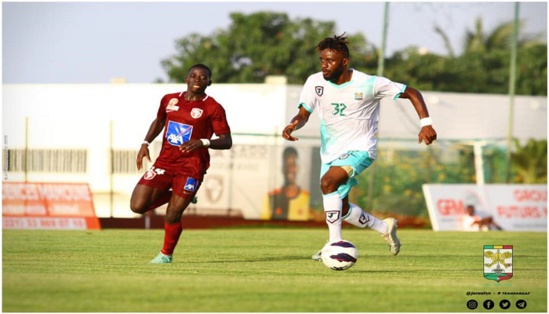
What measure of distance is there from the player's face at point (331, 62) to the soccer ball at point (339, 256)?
201 centimetres

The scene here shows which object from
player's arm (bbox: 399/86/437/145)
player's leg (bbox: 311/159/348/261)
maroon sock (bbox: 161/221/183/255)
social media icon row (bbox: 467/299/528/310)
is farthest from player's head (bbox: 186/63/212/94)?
social media icon row (bbox: 467/299/528/310)

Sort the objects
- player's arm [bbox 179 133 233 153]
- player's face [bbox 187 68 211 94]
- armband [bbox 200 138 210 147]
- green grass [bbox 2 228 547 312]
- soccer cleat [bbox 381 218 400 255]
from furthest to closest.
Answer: soccer cleat [bbox 381 218 400 255], player's face [bbox 187 68 211 94], armband [bbox 200 138 210 147], player's arm [bbox 179 133 233 153], green grass [bbox 2 228 547 312]

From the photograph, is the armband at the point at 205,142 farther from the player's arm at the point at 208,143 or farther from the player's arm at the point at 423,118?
the player's arm at the point at 423,118

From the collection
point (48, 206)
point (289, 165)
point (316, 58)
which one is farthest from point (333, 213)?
point (316, 58)

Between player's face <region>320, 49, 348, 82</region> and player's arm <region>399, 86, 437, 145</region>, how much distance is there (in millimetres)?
863

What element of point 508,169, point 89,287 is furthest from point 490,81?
point 89,287

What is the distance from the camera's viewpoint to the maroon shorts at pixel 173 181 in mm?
14523

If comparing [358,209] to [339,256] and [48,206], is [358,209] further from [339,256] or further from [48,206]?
[48,206]

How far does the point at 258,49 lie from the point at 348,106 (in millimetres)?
51955

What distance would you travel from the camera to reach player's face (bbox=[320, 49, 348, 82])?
14.1 metres

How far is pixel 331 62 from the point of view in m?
14.1

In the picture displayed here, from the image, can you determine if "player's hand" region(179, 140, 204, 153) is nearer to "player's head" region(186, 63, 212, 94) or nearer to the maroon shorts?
the maroon shorts

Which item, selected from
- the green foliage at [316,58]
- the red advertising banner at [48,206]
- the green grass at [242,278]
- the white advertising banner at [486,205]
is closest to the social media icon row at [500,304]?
the green grass at [242,278]

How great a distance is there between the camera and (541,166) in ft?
130
